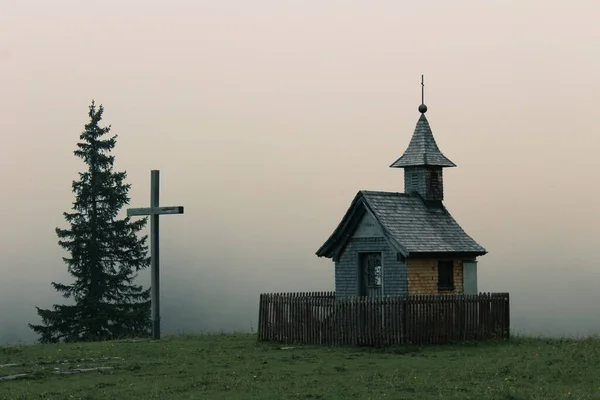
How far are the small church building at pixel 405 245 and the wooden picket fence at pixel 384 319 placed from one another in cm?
363

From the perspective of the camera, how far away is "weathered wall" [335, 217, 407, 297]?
37781 millimetres

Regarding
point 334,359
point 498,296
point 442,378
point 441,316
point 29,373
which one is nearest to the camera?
point 442,378

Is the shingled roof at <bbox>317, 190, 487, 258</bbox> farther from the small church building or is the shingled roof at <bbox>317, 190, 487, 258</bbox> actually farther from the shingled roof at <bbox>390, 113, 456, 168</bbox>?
the shingled roof at <bbox>390, 113, 456, 168</bbox>

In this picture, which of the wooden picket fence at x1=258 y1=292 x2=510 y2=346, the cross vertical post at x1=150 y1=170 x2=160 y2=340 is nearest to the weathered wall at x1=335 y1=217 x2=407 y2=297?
the wooden picket fence at x1=258 y1=292 x2=510 y2=346

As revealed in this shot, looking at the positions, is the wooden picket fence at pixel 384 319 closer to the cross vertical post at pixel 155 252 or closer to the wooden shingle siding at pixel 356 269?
the wooden shingle siding at pixel 356 269

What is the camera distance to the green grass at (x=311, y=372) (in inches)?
850

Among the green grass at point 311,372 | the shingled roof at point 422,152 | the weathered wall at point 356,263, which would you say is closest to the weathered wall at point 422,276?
the weathered wall at point 356,263

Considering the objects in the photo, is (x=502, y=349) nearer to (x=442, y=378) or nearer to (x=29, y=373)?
(x=442, y=378)

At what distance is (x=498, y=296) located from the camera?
1405 inches

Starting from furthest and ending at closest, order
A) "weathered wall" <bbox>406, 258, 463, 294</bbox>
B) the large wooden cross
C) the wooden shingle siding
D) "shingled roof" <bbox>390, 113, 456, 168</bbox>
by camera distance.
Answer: "shingled roof" <bbox>390, 113, 456, 168</bbox> → the large wooden cross → the wooden shingle siding → "weathered wall" <bbox>406, 258, 463, 294</bbox>

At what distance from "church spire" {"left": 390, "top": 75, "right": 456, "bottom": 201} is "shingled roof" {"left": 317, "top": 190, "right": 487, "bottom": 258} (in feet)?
1.83

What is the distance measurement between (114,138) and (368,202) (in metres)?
19.3

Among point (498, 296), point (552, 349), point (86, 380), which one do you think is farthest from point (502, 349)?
point (86, 380)

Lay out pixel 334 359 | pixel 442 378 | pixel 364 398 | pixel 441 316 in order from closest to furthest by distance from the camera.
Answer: pixel 364 398 < pixel 442 378 < pixel 334 359 < pixel 441 316
